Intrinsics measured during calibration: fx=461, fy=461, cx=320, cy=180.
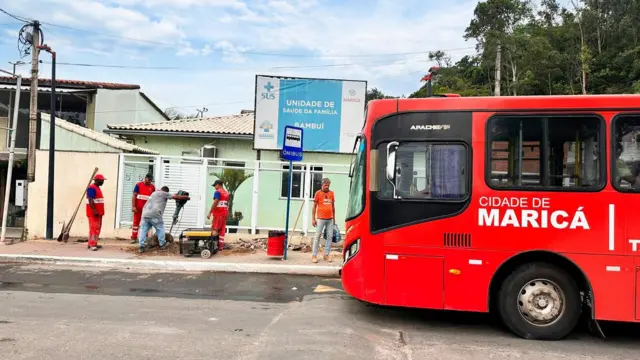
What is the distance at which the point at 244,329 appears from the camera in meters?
5.47

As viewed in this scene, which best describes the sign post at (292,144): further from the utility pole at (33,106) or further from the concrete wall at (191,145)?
the concrete wall at (191,145)

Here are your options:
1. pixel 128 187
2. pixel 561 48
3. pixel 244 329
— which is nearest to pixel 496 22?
pixel 561 48

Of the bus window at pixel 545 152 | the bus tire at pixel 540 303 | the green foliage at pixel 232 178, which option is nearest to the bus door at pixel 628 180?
the bus window at pixel 545 152

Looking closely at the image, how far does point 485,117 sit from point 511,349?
271 centimetres

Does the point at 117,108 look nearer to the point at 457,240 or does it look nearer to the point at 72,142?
the point at 72,142

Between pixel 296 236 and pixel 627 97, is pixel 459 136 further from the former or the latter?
pixel 296 236

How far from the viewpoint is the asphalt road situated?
472cm

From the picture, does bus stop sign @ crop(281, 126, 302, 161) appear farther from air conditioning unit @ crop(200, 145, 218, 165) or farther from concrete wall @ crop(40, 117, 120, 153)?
air conditioning unit @ crop(200, 145, 218, 165)

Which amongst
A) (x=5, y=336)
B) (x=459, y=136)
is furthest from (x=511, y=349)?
(x=5, y=336)

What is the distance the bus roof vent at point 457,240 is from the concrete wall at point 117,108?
19.0m

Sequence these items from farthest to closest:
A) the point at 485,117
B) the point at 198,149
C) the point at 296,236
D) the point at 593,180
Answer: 1. the point at 198,149
2. the point at 296,236
3. the point at 485,117
4. the point at 593,180

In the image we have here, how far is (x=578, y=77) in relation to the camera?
44.2m

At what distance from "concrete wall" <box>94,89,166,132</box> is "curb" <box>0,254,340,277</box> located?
11.7 m

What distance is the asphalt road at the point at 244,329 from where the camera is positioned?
472cm
